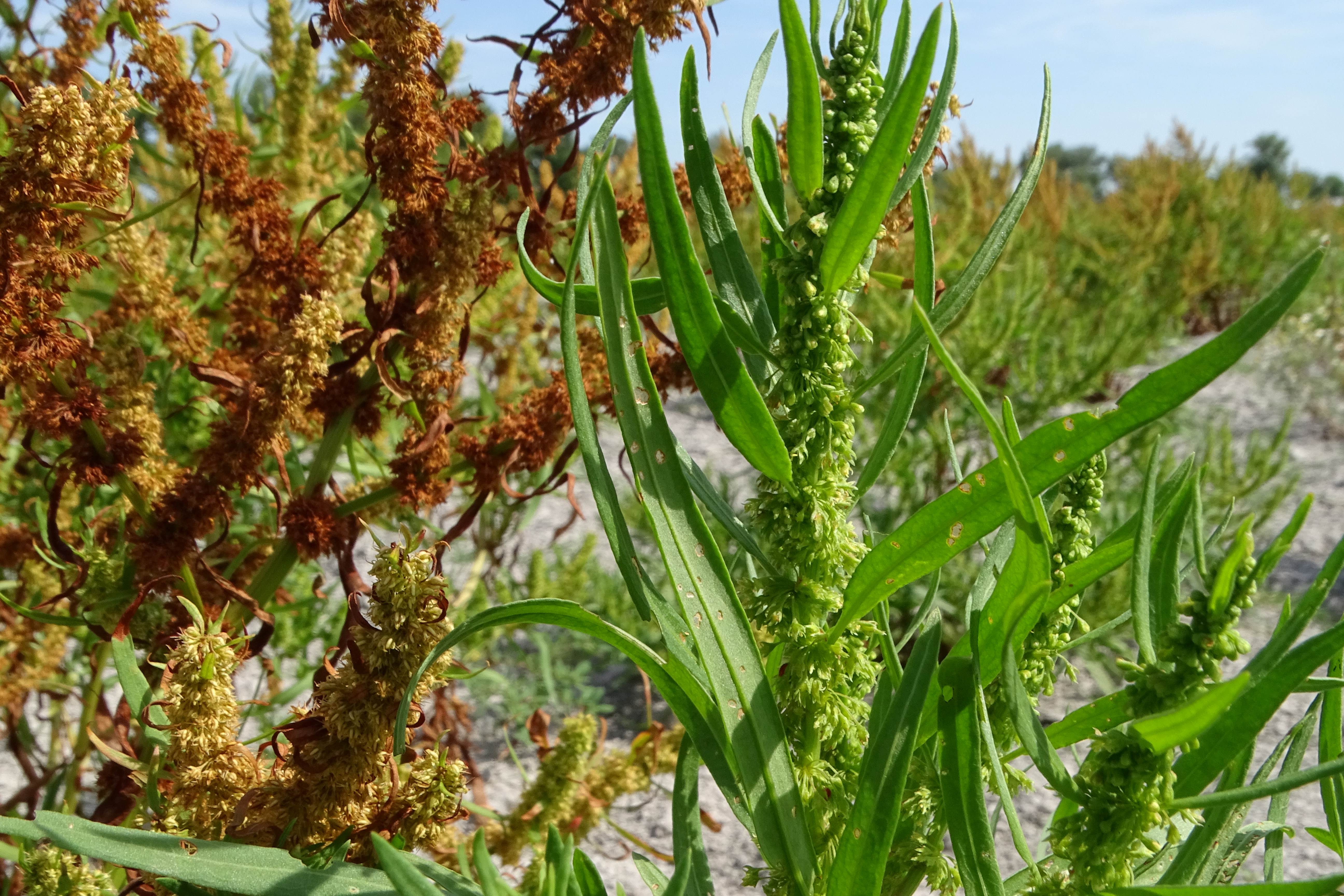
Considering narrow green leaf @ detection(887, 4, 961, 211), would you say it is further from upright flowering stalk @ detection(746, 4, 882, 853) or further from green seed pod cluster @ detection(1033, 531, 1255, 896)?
green seed pod cluster @ detection(1033, 531, 1255, 896)

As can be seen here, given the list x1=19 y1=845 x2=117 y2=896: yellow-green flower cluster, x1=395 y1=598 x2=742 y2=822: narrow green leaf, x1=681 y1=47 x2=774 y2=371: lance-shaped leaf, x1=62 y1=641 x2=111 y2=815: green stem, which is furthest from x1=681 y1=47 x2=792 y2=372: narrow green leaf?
x1=62 y1=641 x2=111 y2=815: green stem

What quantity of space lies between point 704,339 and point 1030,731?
0.51 ft

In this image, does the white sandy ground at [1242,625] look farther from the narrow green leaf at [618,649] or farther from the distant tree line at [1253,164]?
the distant tree line at [1253,164]

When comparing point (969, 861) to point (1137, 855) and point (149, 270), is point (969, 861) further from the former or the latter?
point (149, 270)

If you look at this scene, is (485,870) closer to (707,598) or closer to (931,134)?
(707,598)

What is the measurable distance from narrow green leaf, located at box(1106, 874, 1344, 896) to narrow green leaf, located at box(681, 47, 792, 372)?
0.20 m

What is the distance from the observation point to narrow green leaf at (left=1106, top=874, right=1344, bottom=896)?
0.25 metres

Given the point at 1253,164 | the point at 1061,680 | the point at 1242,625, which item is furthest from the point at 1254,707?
the point at 1253,164

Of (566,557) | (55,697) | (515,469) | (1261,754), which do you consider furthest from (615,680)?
(515,469)

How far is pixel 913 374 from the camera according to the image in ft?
1.30

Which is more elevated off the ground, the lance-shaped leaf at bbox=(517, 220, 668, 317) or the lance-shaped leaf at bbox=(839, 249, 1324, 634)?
the lance-shaped leaf at bbox=(517, 220, 668, 317)

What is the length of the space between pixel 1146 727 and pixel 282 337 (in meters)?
0.41

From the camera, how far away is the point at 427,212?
0.52 metres

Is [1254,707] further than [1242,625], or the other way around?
[1242,625]
